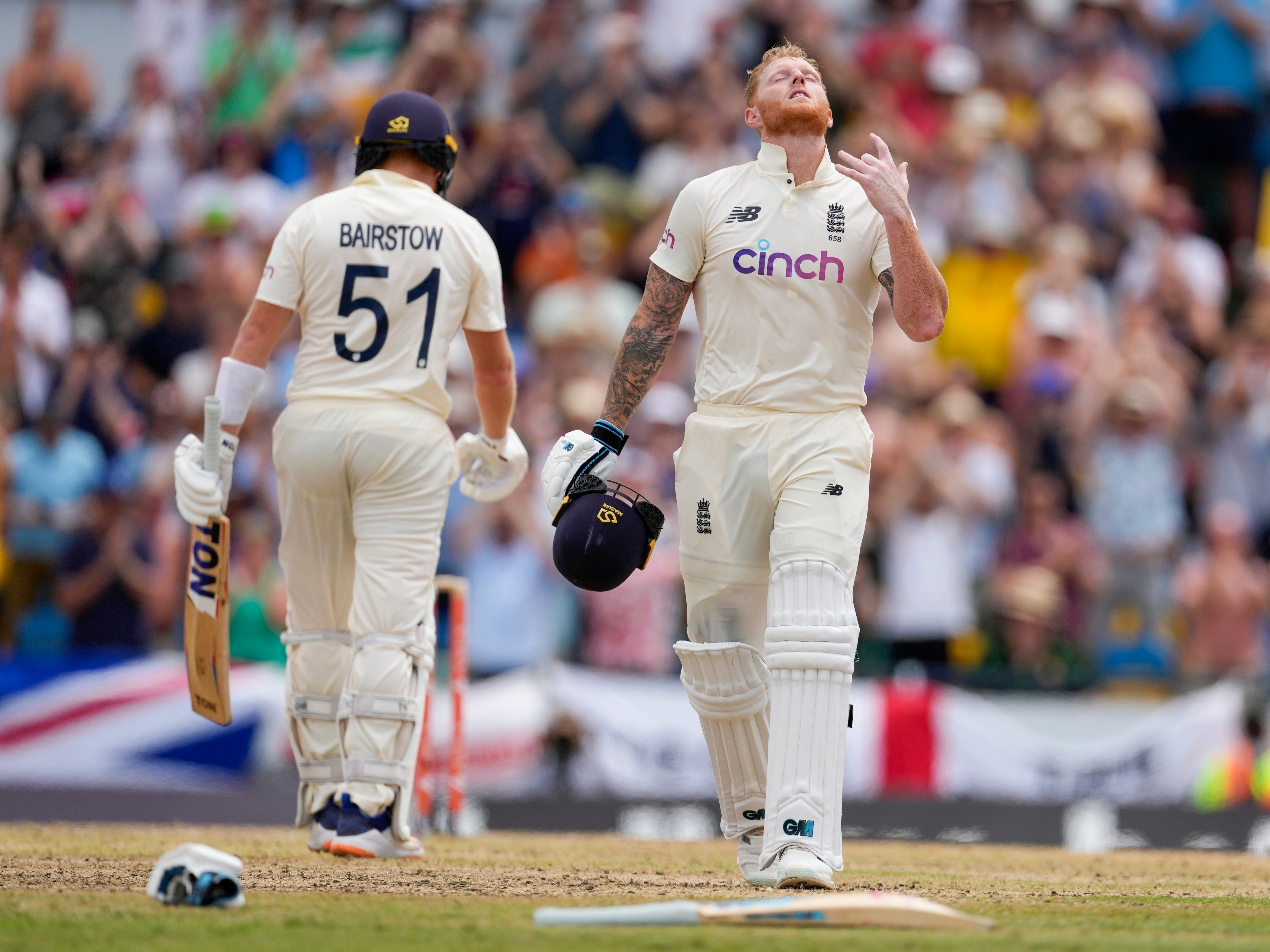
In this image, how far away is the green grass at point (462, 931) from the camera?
459cm

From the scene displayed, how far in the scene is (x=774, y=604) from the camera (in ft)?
20.3

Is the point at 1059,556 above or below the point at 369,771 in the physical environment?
above

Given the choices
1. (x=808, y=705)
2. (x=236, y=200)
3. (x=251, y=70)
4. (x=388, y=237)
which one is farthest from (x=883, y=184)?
(x=251, y=70)

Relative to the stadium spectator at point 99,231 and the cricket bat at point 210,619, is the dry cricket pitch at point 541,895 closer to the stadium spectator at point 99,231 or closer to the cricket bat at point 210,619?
the cricket bat at point 210,619

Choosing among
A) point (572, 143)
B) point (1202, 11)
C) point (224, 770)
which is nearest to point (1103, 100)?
point (1202, 11)

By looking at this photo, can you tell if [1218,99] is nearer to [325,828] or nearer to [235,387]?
[235,387]

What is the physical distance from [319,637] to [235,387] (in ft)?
3.54

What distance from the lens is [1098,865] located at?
26.0 feet

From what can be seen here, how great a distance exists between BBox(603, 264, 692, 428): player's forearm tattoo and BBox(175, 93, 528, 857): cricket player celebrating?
1.09 meters

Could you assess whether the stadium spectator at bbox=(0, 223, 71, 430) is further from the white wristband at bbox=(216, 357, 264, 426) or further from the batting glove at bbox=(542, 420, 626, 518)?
the batting glove at bbox=(542, 420, 626, 518)

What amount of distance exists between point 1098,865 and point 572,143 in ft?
31.2

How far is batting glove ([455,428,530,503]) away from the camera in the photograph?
8125 mm

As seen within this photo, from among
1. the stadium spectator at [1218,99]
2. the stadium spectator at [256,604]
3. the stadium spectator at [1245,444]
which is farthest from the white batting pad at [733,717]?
the stadium spectator at [1218,99]

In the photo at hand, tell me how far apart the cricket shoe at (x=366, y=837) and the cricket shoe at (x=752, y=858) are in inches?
55.3
